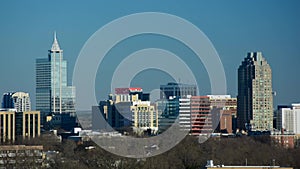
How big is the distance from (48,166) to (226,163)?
537 cm

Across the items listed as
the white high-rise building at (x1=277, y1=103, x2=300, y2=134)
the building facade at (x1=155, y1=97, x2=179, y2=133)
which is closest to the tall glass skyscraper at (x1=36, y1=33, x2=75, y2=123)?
the building facade at (x1=155, y1=97, x2=179, y2=133)

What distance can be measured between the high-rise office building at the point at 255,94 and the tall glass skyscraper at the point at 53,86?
1218cm

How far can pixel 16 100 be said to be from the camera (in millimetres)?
71812

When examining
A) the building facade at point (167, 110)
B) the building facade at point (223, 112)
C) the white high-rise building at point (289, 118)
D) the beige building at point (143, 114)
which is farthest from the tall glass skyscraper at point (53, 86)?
the white high-rise building at point (289, 118)

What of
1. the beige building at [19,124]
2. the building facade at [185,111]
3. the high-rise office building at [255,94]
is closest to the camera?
the beige building at [19,124]

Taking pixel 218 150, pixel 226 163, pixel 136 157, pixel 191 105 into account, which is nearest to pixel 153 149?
pixel 218 150

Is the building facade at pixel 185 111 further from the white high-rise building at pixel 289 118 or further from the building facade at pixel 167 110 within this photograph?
the white high-rise building at pixel 289 118

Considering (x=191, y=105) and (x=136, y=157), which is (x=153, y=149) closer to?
(x=136, y=157)

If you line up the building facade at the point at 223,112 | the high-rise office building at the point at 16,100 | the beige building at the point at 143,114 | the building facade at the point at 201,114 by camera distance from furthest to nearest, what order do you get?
the high-rise office building at the point at 16,100
the beige building at the point at 143,114
the building facade at the point at 223,112
the building facade at the point at 201,114

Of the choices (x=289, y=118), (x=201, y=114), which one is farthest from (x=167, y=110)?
(x=289, y=118)

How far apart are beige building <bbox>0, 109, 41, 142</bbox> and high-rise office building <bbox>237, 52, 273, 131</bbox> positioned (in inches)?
647

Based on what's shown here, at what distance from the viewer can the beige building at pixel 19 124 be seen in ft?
154

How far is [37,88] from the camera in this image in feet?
250

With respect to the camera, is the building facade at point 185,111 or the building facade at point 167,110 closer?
the building facade at point 185,111
